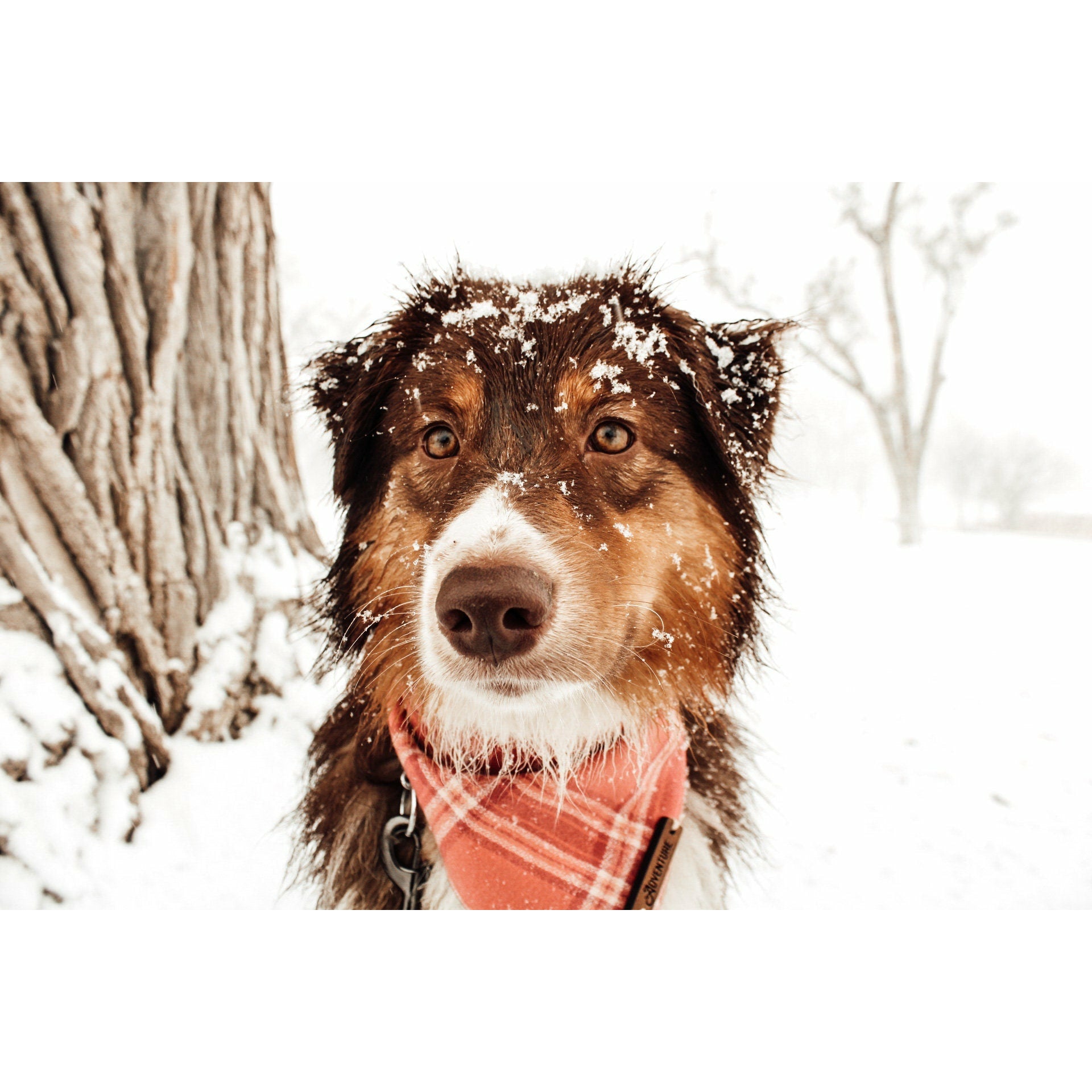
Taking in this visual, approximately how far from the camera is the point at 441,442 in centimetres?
131

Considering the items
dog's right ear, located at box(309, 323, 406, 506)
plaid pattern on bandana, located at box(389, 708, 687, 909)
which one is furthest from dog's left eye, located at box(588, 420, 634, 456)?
plaid pattern on bandana, located at box(389, 708, 687, 909)

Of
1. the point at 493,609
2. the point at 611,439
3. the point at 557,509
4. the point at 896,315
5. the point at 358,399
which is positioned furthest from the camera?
the point at 896,315

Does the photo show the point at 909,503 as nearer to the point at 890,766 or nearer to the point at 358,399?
the point at 890,766

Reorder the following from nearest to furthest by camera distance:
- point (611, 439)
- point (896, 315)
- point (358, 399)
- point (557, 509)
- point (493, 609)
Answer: point (493, 609) < point (557, 509) < point (611, 439) < point (358, 399) < point (896, 315)

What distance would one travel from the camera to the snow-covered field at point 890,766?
158 centimetres

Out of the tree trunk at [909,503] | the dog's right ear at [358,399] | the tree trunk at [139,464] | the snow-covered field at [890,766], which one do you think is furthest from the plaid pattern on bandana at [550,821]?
the tree trunk at [909,503]

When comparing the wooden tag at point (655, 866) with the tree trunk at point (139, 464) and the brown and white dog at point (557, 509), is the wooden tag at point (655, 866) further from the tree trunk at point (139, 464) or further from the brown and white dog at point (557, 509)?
the tree trunk at point (139, 464)

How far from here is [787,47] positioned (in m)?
1.46

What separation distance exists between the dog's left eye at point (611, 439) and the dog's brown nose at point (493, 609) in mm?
348

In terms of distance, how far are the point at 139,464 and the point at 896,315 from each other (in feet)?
5.97

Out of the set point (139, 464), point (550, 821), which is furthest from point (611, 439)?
point (139, 464)

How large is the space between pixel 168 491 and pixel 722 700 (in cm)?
138

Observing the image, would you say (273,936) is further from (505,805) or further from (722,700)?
(722,700)

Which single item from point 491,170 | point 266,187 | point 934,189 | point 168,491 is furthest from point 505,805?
point 934,189
